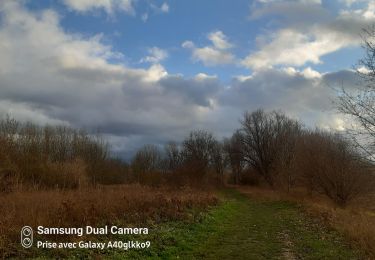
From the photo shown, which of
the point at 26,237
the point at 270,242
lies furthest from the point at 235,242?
the point at 26,237

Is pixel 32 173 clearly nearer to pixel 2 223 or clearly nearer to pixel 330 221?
pixel 2 223

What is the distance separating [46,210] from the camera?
12398mm

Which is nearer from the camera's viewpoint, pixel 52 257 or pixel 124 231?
pixel 52 257

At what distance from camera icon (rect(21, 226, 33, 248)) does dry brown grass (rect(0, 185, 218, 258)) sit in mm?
153

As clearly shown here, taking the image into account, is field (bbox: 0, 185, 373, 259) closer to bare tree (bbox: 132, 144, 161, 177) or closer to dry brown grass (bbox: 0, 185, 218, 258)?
dry brown grass (bbox: 0, 185, 218, 258)

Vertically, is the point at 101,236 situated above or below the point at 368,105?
below

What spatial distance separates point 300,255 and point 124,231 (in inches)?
226

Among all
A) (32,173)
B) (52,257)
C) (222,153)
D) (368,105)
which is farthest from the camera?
(222,153)

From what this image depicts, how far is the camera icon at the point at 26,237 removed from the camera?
32.1 feet

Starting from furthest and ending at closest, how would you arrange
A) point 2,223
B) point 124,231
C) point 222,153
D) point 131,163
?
1. point 222,153
2. point 131,163
3. point 124,231
4. point 2,223

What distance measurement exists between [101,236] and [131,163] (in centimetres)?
5547

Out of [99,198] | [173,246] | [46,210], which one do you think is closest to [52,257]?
[46,210]

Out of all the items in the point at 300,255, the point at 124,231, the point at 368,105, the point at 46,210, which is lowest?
the point at 300,255

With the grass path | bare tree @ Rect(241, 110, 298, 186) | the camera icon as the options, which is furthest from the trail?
bare tree @ Rect(241, 110, 298, 186)
